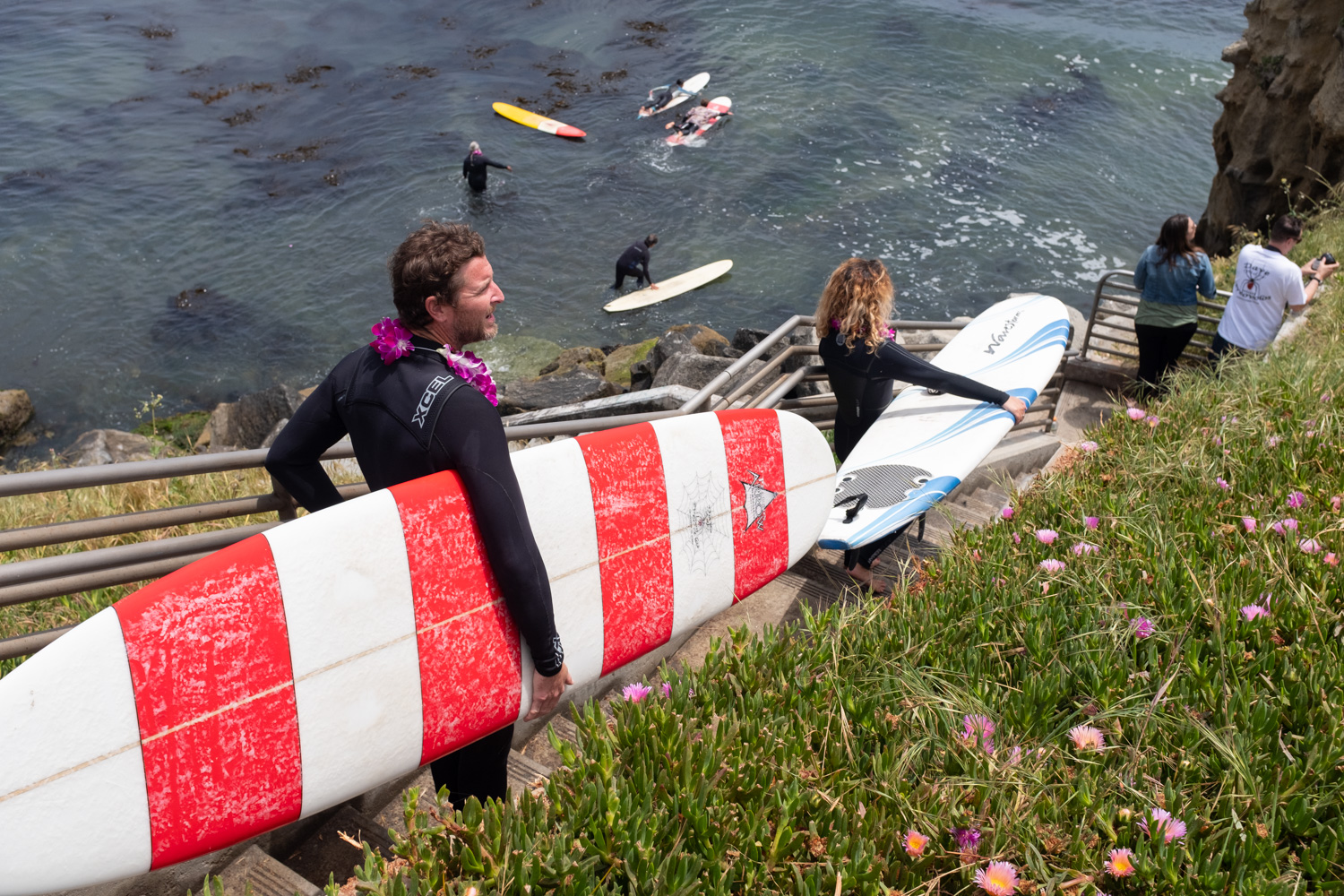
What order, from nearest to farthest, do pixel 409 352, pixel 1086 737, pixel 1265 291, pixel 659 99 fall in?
pixel 1086 737
pixel 409 352
pixel 1265 291
pixel 659 99

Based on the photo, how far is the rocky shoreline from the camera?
435 inches

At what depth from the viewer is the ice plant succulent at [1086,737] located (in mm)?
2205

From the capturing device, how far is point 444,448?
7.87ft

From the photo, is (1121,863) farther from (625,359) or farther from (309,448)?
(625,359)

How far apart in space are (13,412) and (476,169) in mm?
9413

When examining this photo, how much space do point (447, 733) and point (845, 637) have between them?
1.25 metres

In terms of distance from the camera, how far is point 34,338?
1559 centimetres

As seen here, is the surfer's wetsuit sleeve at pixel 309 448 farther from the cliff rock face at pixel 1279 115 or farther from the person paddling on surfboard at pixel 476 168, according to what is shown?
the person paddling on surfboard at pixel 476 168

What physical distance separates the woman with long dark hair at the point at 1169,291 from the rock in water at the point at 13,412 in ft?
49.2

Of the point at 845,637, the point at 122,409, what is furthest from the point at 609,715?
the point at 122,409

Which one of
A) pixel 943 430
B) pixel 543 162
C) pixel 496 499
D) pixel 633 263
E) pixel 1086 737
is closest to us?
pixel 1086 737

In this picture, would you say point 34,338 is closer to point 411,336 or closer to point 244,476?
point 244,476

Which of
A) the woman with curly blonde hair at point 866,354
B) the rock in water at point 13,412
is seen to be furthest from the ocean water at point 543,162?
the woman with curly blonde hair at point 866,354

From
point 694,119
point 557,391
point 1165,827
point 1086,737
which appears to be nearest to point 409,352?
point 1086,737
